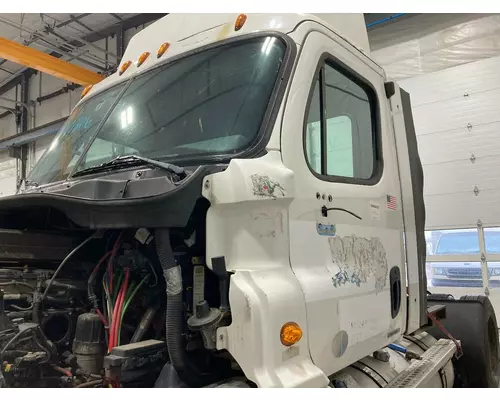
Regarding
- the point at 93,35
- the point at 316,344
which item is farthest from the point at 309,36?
the point at 93,35

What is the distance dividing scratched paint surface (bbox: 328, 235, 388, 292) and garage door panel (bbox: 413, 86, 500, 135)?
428 centimetres

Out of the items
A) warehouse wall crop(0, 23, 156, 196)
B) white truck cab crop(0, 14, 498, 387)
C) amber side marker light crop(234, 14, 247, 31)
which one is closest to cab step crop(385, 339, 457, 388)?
white truck cab crop(0, 14, 498, 387)

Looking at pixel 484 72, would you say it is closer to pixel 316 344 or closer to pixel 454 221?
pixel 454 221

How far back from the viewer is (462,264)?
19.8 feet

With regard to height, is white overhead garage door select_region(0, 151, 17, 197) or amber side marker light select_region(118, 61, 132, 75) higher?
white overhead garage door select_region(0, 151, 17, 197)

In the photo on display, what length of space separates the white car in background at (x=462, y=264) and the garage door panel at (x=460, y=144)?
102 centimetres

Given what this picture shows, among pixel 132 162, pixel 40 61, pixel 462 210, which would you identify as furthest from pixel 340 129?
pixel 40 61

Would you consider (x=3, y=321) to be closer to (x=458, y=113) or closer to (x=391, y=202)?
(x=391, y=202)

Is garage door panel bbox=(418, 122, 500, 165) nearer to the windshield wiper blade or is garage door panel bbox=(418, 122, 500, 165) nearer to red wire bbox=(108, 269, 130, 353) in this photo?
the windshield wiper blade

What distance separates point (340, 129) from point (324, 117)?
425 mm

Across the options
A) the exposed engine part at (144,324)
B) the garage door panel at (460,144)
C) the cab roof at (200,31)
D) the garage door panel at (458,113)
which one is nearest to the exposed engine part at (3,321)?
the exposed engine part at (144,324)

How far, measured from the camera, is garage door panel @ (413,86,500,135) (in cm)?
589

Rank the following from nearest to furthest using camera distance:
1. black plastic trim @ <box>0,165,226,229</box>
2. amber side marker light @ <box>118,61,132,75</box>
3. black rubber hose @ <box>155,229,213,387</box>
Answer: black plastic trim @ <box>0,165,226,229</box> → black rubber hose @ <box>155,229,213,387</box> → amber side marker light @ <box>118,61,132,75</box>

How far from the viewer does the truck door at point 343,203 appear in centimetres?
202
